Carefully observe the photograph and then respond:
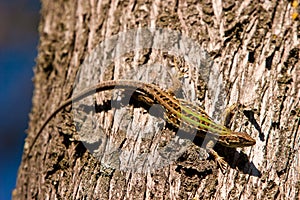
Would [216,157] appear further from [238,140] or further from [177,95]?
[177,95]

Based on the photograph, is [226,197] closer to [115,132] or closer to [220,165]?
[220,165]

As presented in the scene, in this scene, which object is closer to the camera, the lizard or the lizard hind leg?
the lizard hind leg

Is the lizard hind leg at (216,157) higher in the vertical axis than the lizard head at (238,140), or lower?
lower

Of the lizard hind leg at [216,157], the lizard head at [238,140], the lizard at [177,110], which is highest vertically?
the lizard at [177,110]

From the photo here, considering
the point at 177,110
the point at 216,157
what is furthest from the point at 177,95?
the point at 216,157

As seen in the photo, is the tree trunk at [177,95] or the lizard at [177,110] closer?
the tree trunk at [177,95]
